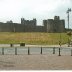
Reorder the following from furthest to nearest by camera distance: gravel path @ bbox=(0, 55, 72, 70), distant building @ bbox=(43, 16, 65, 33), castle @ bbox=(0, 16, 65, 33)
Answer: distant building @ bbox=(43, 16, 65, 33), castle @ bbox=(0, 16, 65, 33), gravel path @ bbox=(0, 55, 72, 70)

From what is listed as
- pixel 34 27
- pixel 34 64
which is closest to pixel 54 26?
pixel 34 27

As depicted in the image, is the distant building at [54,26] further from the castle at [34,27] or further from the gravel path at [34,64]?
the gravel path at [34,64]

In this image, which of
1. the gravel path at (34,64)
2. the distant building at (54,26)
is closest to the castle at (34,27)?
the distant building at (54,26)

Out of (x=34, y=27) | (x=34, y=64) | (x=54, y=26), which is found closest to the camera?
(x=34, y=64)

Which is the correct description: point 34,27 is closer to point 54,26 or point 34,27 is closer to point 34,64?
point 54,26

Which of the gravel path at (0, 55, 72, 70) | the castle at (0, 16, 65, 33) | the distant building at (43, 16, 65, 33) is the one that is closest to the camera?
→ the gravel path at (0, 55, 72, 70)

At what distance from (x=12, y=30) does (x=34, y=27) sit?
10.7 meters

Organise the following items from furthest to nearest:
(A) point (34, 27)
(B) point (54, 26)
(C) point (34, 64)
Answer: (B) point (54, 26), (A) point (34, 27), (C) point (34, 64)

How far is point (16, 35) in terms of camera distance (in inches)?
3981

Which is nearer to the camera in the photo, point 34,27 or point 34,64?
point 34,64

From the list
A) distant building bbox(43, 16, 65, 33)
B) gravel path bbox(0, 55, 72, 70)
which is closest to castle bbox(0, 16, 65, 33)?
distant building bbox(43, 16, 65, 33)

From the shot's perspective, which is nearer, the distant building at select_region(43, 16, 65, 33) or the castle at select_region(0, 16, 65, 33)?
the castle at select_region(0, 16, 65, 33)

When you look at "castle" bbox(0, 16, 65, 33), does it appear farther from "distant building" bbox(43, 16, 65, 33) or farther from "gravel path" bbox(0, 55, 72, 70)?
"gravel path" bbox(0, 55, 72, 70)

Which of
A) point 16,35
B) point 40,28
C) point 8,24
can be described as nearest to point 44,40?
point 16,35
